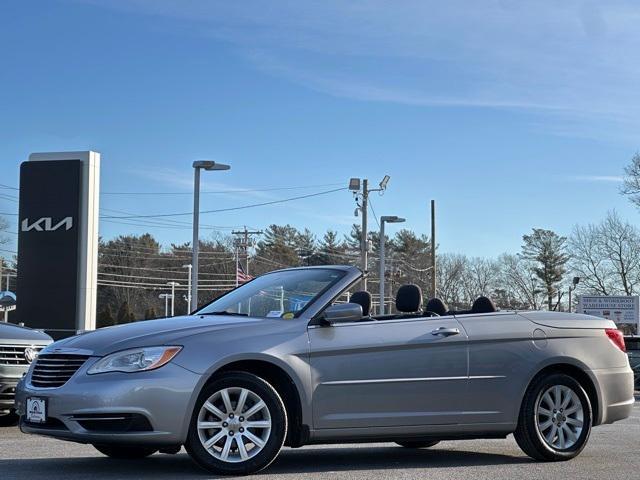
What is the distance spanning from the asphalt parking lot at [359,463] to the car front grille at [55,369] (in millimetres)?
640

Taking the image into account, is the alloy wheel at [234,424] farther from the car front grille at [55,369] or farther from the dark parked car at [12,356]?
the dark parked car at [12,356]

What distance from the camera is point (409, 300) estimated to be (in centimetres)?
834

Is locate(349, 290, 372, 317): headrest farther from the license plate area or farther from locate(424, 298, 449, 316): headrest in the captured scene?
the license plate area

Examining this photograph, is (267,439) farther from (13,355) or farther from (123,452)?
(13,355)

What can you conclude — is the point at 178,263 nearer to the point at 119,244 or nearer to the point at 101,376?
the point at 119,244

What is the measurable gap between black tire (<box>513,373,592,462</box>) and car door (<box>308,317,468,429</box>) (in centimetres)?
65

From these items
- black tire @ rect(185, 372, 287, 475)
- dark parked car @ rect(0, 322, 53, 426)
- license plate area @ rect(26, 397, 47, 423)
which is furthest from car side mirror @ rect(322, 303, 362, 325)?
dark parked car @ rect(0, 322, 53, 426)

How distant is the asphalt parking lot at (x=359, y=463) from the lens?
24.0ft

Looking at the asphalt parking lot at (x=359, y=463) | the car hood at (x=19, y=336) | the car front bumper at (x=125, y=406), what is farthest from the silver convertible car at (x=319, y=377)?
the car hood at (x=19, y=336)

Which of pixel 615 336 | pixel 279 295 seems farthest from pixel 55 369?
pixel 615 336

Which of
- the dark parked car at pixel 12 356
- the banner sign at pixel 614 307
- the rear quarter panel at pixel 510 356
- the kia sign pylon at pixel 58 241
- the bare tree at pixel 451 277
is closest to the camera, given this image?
the rear quarter panel at pixel 510 356

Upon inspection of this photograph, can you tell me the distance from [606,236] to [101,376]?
230 feet

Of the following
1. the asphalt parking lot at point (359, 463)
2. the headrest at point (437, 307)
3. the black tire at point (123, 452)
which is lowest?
the asphalt parking lot at point (359, 463)

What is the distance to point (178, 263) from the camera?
10338cm
